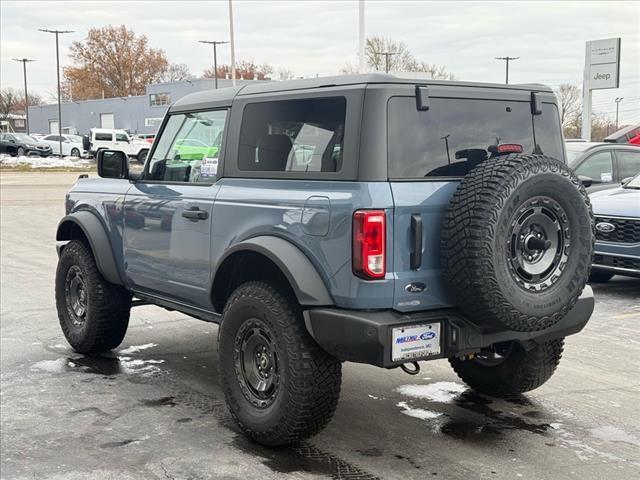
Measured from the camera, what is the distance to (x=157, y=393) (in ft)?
17.7

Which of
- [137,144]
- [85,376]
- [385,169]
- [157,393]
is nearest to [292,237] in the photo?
[385,169]

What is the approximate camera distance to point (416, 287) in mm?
3953

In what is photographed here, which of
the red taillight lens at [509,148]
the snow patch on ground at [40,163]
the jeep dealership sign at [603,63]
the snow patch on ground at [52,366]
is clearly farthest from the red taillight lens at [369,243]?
the snow patch on ground at [40,163]

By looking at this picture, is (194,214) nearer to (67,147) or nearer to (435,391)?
(435,391)

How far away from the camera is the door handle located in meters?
4.86

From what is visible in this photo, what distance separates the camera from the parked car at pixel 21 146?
4969 cm

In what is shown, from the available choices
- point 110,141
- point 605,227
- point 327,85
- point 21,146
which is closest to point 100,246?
point 327,85

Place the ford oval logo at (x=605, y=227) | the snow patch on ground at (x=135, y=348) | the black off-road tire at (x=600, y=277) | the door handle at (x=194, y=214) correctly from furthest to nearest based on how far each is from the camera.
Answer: the black off-road tire at (x=600, y=277) → the ford oval logo at (x=605, y=227) → the snow patch on ground at (x=135, y=348) → the door handle at (x=194, y=214)

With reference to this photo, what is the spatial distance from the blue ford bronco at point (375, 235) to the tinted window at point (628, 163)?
697cm

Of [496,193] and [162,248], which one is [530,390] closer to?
[496,193]

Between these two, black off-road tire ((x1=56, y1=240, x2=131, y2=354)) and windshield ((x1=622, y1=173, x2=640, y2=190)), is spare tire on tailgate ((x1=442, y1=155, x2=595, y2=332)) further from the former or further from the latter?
windshield ((x1=622, y1=173, x2=640, y2=190))

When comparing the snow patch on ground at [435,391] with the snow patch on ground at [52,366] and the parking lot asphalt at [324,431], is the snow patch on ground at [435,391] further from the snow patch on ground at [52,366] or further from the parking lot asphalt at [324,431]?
the snow patch on ground at [52,366]

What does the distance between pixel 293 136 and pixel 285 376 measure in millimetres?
1332

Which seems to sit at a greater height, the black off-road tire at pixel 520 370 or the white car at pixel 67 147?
the white car at pixel 67 147
